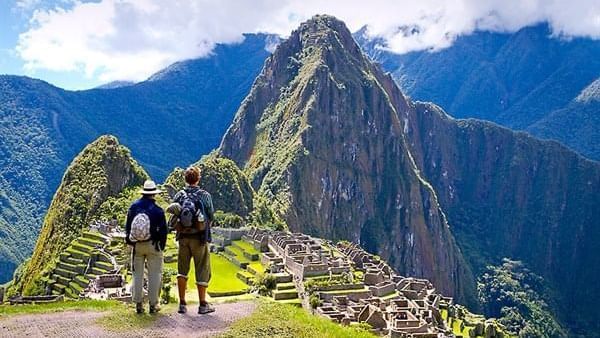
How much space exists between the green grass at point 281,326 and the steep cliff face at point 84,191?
58.4 meters

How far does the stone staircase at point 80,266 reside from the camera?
50.5 m

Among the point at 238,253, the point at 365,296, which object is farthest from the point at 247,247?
the point at 365,296

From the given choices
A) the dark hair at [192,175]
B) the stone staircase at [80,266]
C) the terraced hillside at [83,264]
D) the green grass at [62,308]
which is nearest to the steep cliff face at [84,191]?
the stone staircase at [80,266]

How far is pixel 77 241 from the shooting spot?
62.8 meters

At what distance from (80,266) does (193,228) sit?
42.4 metres

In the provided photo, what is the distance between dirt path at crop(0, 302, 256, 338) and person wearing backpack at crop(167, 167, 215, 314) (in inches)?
20.1

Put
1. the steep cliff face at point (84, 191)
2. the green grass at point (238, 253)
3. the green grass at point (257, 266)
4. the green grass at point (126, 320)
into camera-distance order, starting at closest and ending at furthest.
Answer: the green grass at point (126, 320) → the green grass at point (257, 266) → the green grass at point (238, 253) → the steep cliff face at point (84, 191)

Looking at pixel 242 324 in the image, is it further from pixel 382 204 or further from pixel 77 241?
pixel 382 204

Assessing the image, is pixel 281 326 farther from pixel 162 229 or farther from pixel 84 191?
pixel 84 191

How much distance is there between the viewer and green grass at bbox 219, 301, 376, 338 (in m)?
14.7

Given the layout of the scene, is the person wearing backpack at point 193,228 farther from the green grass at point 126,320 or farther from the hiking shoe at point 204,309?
the green grass at point 126,320

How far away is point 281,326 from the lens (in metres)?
15.2

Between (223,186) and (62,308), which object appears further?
(223,186)

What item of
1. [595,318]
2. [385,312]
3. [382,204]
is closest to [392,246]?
[382,204]
